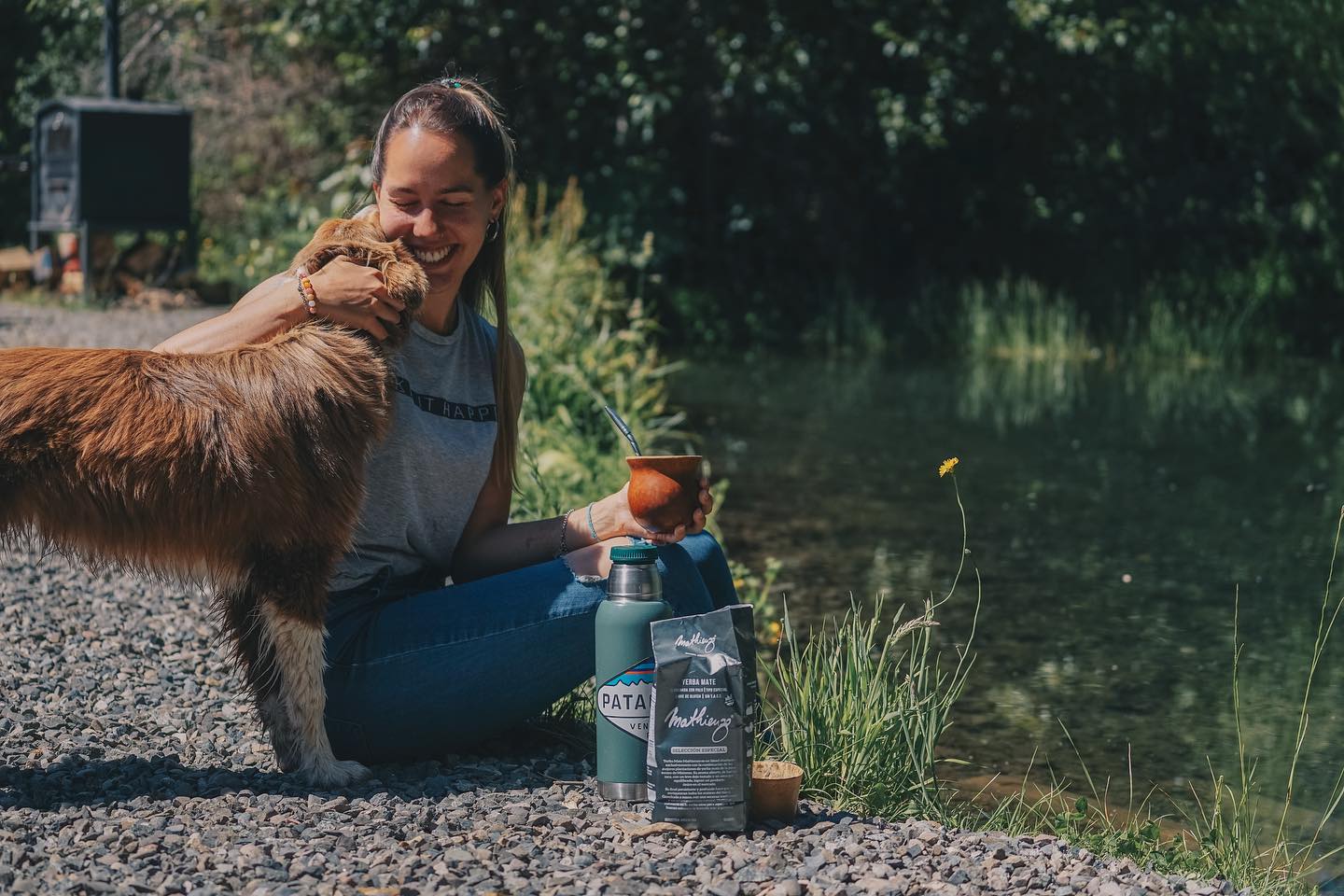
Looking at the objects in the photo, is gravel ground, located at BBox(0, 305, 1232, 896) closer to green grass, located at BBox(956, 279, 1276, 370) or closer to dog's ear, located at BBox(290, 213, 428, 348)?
dog's ear, located at BBox(290, 213, 428, 348)

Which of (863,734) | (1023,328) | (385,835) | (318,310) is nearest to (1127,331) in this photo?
(1023,328)

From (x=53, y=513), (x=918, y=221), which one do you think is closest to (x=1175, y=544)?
(x=53, y=513)

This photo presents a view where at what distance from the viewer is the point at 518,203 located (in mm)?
11641

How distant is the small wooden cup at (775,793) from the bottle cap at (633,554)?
0.49m

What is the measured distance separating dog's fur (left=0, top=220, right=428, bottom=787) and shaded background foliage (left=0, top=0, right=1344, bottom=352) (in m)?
12.5

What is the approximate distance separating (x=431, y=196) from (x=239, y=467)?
0.79m

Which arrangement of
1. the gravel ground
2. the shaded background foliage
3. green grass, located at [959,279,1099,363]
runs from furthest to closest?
green grass, located at [959,279,1099,363]
the shaded background foliage
the gravel ground

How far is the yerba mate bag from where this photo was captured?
2824mm

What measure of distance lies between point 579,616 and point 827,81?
15.4m

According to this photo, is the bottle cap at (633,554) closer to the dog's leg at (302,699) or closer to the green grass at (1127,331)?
the dog's leg at (302,699)

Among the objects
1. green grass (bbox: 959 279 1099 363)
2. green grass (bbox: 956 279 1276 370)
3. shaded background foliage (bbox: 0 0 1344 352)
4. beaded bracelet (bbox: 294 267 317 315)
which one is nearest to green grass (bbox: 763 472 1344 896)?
beaded bracelet (bbox: 294 267 317 315)

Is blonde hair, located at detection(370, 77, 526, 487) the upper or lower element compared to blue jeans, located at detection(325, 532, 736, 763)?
upper

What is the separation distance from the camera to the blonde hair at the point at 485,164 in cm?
329

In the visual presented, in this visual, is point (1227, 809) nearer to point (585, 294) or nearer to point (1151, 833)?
point (1151, 833)
